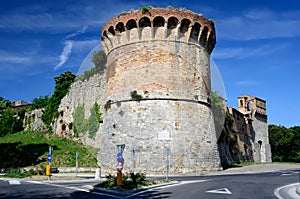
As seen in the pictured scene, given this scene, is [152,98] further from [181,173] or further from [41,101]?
[41,101]

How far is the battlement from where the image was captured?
1950 centimetres

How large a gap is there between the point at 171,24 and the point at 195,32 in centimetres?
177

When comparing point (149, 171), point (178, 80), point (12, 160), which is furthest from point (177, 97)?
point (12, 160)

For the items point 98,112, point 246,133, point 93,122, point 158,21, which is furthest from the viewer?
point 246,133

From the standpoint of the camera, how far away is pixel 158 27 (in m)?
19.8

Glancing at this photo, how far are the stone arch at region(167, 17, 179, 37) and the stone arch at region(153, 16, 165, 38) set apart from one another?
383 mm

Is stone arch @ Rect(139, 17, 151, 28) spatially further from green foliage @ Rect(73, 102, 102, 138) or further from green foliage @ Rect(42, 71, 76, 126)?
green foliage @ Rect(42, 71, 76, 126)

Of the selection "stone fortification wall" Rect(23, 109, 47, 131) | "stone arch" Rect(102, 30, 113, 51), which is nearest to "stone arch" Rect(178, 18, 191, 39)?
"stone arch" Rect(102, 30, 113, 51)

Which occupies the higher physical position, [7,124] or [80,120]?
[7,124]

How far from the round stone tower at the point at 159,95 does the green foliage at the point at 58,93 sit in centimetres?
1348

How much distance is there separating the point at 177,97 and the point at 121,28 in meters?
5.95

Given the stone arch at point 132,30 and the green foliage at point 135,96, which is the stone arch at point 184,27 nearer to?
the stone arch at point 132,30

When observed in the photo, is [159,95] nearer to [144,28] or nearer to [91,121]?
[144,28]

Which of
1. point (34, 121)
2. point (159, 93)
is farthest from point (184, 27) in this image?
point (34, 121)
